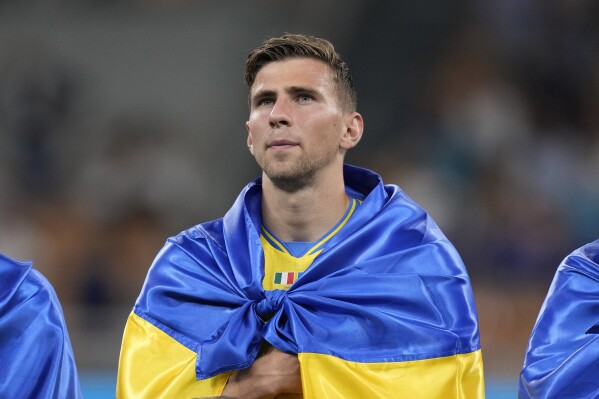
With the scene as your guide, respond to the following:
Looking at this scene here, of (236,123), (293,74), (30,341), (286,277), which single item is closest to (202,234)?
(286,277)

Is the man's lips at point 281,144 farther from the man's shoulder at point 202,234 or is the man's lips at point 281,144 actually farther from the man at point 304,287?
the man's shoulder at point 202,234

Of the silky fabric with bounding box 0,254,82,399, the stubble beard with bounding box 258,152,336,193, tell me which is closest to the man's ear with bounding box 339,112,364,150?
the stubble beard with bounding box 258,152,336,193

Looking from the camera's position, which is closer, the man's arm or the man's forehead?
the man's arm

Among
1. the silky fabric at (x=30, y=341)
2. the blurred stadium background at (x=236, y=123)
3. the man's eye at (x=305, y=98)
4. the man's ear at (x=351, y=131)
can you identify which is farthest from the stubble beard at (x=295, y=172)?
the blurred stadium background at (x=236, y=123)

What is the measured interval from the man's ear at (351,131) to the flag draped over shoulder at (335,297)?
9.9 inches

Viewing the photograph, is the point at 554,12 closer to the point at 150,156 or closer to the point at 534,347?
the point at 150,156

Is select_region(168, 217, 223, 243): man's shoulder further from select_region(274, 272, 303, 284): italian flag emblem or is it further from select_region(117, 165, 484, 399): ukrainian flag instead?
select_region(274, 272, 303, 284): italian flag emblem

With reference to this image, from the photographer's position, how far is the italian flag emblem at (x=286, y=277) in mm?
4402

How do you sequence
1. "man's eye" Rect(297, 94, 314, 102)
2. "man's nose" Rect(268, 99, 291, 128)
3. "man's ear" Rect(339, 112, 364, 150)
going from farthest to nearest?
"man's ear" Rect(339, 112, 364, 150)
"man's eye" Rect(297, 94, 314, 102)
"man's nose" Rect(268, 99, 291, 128)

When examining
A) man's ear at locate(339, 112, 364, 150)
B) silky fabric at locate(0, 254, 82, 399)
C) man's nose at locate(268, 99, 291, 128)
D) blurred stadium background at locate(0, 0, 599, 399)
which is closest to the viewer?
silky fabric at locate(0, 254, 82, 399)

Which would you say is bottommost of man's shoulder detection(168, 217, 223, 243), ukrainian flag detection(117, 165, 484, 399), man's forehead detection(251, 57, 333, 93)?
ukrainian flag detection(117, 165, 484, 399)

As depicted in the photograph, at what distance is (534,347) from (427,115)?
220 inches

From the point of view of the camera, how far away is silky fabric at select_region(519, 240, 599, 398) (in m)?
3.98

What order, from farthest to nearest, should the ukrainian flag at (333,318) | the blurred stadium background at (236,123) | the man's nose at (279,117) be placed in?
the blurred stadium background at (236,123), the man's nose at (279,117), the ukrainian flag at (333,318)
